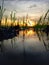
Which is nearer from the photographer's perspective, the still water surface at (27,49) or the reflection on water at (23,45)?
the still water surface at (27,49)

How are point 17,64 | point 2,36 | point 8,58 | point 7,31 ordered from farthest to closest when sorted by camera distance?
point 7,31 → point 2,36 → point 8,58 → point 17,64

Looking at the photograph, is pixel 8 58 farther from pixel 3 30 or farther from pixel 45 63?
pixel 3 30

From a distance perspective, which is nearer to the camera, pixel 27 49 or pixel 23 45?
pixel 27 49

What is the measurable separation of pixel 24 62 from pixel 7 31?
272 inches

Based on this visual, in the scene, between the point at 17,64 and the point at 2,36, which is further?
the point at 2,36

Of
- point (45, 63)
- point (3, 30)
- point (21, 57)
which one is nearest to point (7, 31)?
point (3, 30)

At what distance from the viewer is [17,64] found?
5895 mm

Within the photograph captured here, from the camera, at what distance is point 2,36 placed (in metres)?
11.9

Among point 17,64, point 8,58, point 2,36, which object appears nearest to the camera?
point 17,64

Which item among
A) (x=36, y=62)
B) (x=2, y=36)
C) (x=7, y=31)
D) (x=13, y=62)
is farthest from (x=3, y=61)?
Result: (x=7, y=31)

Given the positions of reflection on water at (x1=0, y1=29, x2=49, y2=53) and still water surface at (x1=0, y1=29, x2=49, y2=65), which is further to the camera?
reflection on water at (x1=0, y1=29, x2=49, y2=53)

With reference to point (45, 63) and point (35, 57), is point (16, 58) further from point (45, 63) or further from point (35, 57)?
point (45, 63)

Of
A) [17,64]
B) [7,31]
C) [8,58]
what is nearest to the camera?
[17,64]

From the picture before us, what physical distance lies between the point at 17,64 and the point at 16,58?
785 millimetres
